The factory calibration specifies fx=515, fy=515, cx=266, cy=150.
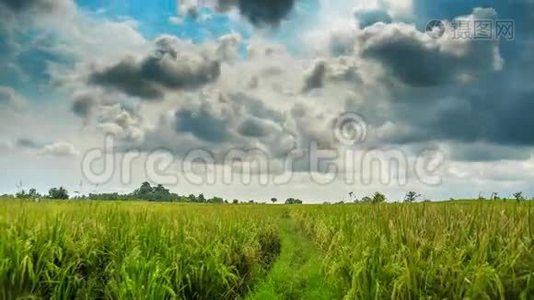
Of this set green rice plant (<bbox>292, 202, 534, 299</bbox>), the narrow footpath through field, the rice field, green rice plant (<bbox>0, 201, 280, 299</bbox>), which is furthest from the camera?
the narrow footpath through field

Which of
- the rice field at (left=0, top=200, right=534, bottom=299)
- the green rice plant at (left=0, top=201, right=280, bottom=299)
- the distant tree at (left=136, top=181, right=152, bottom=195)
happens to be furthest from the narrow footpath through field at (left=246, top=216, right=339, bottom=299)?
A: the distant tree at (left=136, top=181, right=152, bottom=195)

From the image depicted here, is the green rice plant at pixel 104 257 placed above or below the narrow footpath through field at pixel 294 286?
above

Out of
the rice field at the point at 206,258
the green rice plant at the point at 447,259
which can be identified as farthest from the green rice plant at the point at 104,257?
the green rice plant at the point at 447,259

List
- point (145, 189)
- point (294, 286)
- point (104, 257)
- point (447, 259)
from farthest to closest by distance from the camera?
point (145, 189) → point (294, 286) → point (104, 257) → point (447, 259)

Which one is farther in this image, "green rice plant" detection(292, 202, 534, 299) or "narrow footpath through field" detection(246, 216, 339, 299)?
"narrow footpath through field" detection(246, 216, 339, 299)

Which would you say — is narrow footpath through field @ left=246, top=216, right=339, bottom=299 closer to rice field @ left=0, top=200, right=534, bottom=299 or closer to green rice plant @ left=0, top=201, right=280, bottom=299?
rice field @ left=0, top=200, right=534, bottom=299

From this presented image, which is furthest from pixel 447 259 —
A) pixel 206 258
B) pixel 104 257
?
pixel 104 257

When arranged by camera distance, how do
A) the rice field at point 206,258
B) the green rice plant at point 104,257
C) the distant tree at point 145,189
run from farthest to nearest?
the distant tree at point 145,189 → the green rice plant at point 104,257 → the rice field at point 206,258

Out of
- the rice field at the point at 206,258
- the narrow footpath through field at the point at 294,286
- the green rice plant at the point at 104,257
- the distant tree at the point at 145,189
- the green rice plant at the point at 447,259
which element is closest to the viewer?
the green rice plant at the point at 447,259

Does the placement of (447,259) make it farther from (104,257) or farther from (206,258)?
(104,257)

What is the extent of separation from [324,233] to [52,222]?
8882mm

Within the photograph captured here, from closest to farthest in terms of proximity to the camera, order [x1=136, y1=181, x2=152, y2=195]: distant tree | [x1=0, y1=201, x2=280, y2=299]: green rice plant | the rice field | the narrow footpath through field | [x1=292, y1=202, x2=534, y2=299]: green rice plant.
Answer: [x1=292, y1=202, x2=534, y2=299]: green rice plant → the rice field → [x1=0, y1=201, x2=280, y2=299]: green rice plant → the narrow footpath through field → [x1=136, y1=181, x2=152, y2=195]: distant tree

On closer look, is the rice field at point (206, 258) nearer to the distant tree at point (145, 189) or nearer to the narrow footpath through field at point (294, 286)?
the narrow footpath through field at point (294, 286)

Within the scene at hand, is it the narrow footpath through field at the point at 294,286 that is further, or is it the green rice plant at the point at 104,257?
the narrow footpath through field at the point at 294,286
